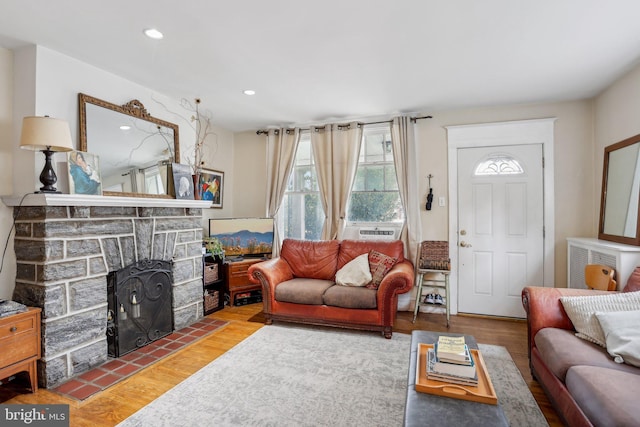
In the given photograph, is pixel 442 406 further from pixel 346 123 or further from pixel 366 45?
pixel 346 123

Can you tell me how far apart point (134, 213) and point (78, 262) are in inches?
25.3

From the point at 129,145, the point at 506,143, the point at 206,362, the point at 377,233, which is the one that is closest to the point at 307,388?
the point at 206,362

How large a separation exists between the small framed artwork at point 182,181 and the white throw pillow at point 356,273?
6.32ft

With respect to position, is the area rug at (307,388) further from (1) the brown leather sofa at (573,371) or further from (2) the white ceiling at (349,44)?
(2) the white ceiling at (349,44)

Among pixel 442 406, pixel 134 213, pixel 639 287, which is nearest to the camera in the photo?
pixel 442 406

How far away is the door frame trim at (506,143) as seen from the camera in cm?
366

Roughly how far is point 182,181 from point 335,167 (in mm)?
1930

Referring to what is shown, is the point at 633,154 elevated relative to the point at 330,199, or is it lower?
elevated

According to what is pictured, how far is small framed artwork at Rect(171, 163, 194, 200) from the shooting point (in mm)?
3436

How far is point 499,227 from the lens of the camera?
382cm

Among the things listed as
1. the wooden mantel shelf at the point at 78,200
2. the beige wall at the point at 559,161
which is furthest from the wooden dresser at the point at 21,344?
the beige wall at the point at 559,161

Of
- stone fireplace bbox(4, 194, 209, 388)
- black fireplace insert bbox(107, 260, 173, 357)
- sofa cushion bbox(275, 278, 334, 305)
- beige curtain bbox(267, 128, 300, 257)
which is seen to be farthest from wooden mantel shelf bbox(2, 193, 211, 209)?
beige curtain bbox(267, 128, 300, 257)

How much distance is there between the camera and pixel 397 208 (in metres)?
4.24

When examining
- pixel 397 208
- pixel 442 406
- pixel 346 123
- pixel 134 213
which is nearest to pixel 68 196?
pixel 134 213
